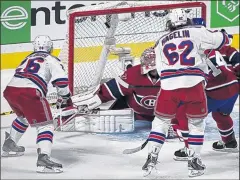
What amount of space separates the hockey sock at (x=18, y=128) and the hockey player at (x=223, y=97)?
0.62 meters

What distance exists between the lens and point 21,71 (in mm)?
2883

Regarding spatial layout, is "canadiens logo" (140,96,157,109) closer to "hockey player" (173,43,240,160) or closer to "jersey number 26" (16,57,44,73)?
"hockey player" (173,43,240,160)

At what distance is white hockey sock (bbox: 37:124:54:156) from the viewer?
2.90 metres

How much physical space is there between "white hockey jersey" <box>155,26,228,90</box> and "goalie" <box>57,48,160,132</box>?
0.26 feet

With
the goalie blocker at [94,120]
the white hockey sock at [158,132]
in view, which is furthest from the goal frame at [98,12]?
the white hockey sock at [158,132]

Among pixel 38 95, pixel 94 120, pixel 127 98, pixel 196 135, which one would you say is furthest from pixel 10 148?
pixel 196 135

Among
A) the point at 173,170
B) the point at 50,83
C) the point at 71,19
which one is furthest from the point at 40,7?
the point at 173,170

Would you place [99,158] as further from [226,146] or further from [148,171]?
[226,146]

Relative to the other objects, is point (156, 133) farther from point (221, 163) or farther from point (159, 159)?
point (221, 163)

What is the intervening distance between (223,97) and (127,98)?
0.42 meters

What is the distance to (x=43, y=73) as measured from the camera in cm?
285

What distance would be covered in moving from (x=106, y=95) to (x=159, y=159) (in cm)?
35

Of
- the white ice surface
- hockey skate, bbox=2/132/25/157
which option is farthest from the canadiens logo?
hockey skate, bbox=2/132/25/157

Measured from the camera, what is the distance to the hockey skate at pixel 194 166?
2934mm
